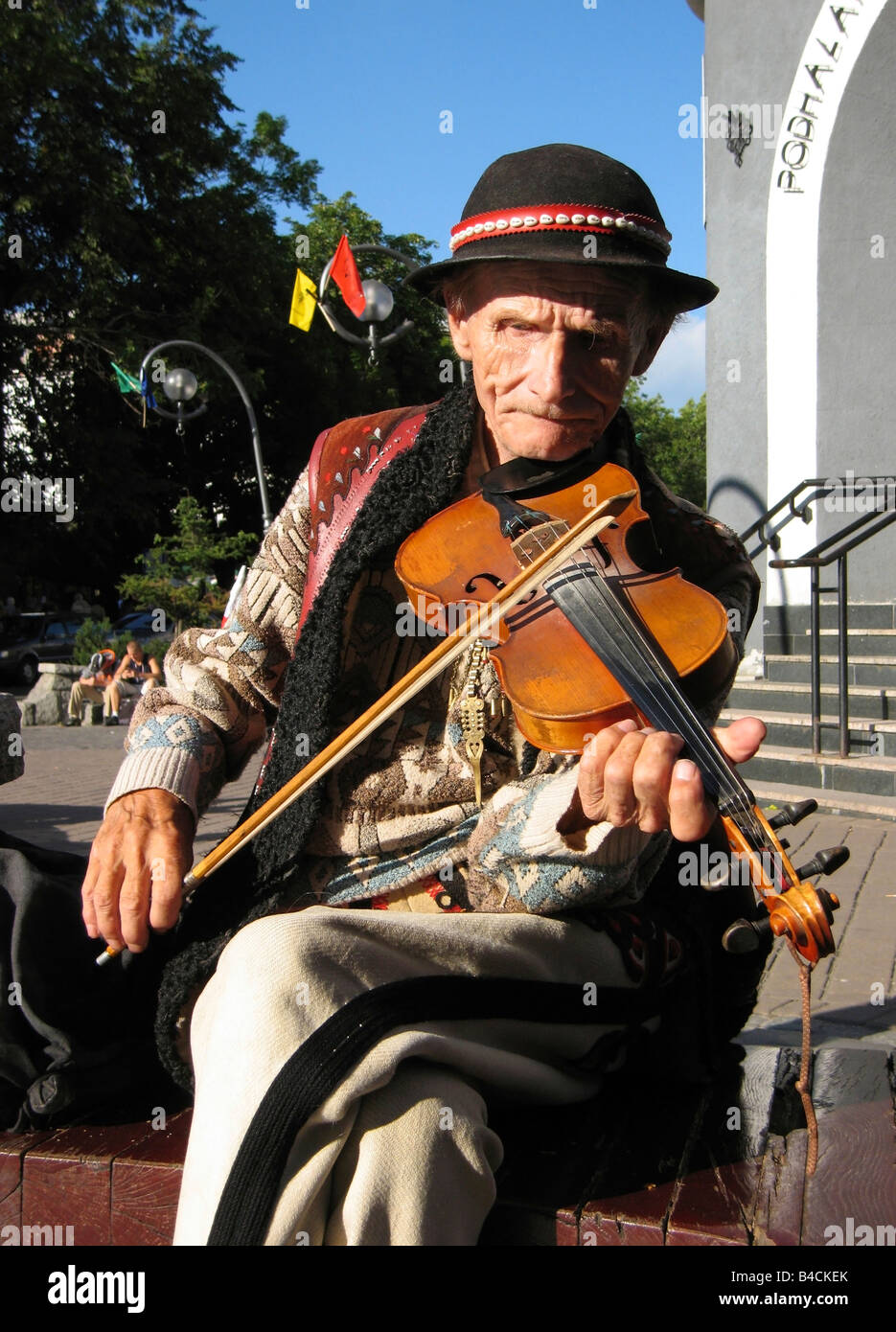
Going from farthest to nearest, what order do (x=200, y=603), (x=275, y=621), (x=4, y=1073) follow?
(x=200, y=603), (x=275, y=621), (x=4, y=1073)

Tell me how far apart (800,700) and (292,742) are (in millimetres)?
6834

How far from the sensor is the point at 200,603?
17.2m

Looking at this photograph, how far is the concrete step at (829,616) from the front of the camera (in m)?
8.27

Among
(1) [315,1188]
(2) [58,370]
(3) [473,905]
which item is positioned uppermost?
(2) [58,370]

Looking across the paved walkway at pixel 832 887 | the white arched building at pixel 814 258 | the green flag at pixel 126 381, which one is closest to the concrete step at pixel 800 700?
the white arched building at pixel 814 258

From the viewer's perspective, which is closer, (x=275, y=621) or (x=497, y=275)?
(x=497, y=275)

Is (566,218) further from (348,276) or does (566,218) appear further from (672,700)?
(348,276)

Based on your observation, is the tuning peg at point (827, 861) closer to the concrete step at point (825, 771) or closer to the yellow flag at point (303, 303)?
the concrete step at point (825, 771)

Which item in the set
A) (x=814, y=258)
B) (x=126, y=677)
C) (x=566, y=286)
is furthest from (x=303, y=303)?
(x=566, y=286)

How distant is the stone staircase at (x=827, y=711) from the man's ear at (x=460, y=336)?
5.07 m
